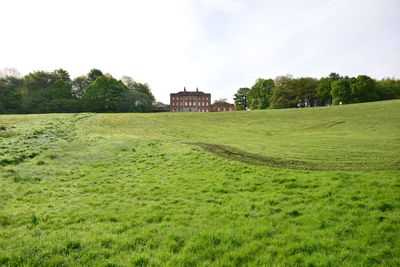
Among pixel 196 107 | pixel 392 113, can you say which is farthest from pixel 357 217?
pixel 196 107

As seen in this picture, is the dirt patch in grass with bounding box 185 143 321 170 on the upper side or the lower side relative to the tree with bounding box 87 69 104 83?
lower

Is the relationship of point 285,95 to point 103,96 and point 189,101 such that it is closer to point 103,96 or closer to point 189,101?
point 189,101

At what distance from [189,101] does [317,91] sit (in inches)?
2545

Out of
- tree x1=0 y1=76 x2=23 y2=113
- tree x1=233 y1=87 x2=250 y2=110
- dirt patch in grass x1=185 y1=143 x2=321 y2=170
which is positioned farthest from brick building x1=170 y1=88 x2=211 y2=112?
dirt patch in grass x1=185 y1=143 x2=321 y2=170

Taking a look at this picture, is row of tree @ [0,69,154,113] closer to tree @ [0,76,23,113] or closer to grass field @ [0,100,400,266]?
tree @ [0,76,23,113]

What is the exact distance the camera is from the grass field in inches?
180

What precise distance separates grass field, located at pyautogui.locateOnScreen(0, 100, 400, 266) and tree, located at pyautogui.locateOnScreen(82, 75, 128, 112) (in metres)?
57.4

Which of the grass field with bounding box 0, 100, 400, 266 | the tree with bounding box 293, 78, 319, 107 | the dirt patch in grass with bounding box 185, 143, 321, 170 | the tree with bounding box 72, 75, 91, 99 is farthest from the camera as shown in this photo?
the tree with bounding box 293, 78, 319, 107

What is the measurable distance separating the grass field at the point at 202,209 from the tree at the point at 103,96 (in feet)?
188

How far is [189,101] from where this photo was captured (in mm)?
122875

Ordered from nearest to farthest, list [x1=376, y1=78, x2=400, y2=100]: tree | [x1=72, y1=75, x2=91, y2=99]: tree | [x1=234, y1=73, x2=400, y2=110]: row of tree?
[x1=234, y1=73, x2=400, y2=110]: row of tree
[x1=376, y1=78, x2=400, y2=100]: tree
[x1=72, y1=75, x2=91, y2=99]: tree

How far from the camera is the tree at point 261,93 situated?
90062 millimetres

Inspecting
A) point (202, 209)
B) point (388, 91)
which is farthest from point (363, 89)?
point (202, 209)

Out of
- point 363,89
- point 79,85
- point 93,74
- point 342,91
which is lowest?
point 342,91
